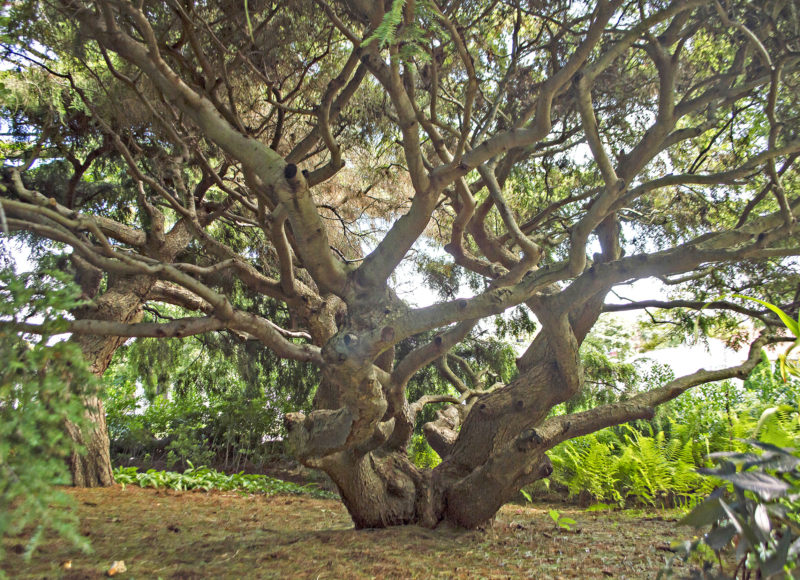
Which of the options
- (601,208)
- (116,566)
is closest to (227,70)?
(601,208)

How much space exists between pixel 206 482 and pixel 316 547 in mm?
3266

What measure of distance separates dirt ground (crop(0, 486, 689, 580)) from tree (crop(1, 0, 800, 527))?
396 mm

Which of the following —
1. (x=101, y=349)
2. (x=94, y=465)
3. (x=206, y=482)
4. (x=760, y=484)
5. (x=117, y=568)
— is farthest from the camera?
(x=206, y=482)

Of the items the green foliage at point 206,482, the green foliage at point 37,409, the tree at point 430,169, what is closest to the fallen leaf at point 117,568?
the tree at point 430,169

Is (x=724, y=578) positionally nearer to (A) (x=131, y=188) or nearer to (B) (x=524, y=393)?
(B) (x=524, y=393)

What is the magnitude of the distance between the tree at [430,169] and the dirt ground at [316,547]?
40cm

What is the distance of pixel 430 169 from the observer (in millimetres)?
3680

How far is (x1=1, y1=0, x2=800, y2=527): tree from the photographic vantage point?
268 cm

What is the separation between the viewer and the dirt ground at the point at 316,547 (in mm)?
2410

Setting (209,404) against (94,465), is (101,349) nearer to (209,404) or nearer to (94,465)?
(94,465)

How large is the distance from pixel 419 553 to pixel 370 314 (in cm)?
133

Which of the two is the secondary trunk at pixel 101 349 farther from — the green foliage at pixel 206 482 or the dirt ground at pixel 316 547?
the dirt ground at pixel 316 547

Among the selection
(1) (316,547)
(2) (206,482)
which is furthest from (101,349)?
(1) (316,547)

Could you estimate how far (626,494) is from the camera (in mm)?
4883
